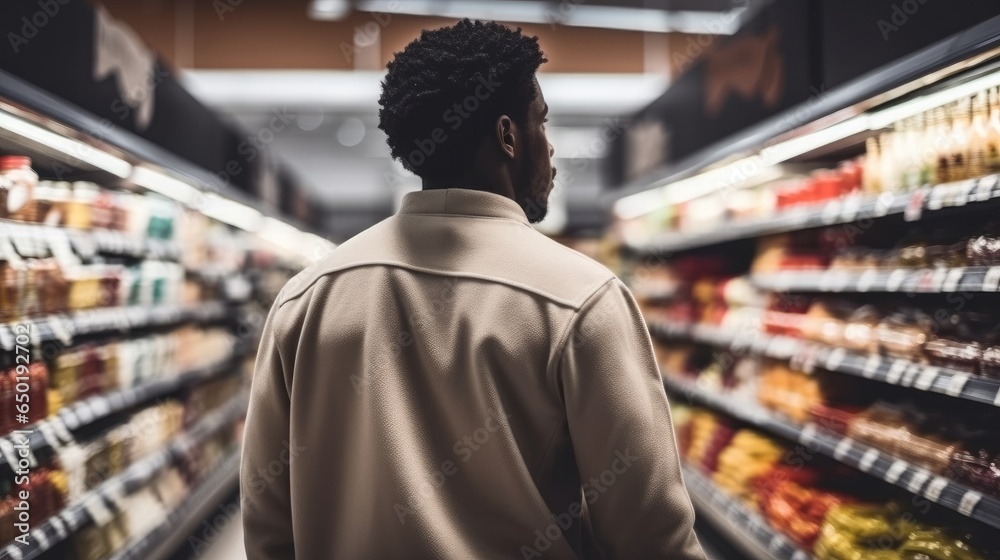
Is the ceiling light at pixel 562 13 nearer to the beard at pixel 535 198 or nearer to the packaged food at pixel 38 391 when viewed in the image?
the packaged food at pixel 38 391

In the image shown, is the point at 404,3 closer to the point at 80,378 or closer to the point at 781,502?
the point at 80,378

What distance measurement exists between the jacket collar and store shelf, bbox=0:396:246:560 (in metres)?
2.26

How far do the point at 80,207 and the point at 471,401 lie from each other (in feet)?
9.66

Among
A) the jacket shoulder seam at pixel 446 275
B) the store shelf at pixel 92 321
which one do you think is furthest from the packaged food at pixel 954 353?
the store shelf at pixel 92 321

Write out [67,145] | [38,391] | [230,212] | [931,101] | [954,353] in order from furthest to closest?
[230,212]
[67,145]
[38,391]
[931,101]
[954,353]

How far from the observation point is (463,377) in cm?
124

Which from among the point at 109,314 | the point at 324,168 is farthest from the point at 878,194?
the point at 324,168

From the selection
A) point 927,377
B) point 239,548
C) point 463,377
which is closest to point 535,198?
point 463,377

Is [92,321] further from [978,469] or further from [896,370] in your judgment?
[978,469]

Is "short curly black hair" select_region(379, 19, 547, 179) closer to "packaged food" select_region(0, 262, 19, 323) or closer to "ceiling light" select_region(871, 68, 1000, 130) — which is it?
→ "ceiling light" select_region(871, 68, 1000, 130)

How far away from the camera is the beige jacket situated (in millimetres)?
1193

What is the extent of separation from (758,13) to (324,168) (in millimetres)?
11503

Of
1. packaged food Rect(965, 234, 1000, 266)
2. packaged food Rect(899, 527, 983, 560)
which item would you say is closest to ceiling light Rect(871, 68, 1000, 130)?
packaged food Rect(965, 234, 1000, 266)

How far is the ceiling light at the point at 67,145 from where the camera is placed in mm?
2713
